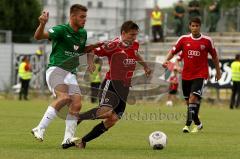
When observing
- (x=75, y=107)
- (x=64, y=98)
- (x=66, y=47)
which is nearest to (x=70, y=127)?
A: (x=75, y=107)

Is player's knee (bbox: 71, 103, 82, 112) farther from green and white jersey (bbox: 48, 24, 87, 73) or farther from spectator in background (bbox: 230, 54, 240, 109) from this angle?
spectator in background (bbox: 230, 54, 240, 109)

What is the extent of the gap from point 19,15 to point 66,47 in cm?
4382

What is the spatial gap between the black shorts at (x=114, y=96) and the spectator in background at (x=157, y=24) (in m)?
29.9

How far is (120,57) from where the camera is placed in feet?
46.4

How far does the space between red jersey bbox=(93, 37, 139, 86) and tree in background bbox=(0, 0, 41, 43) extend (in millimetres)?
42212


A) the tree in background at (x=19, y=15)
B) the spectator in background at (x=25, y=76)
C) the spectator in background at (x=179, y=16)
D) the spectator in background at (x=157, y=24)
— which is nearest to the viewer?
the spectator in background at (x=25, y=76)

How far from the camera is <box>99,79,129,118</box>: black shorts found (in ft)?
44.4

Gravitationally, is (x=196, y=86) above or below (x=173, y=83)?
above

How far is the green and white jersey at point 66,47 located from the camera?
13.2 meters

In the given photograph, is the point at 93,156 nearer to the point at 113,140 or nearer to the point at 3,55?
the point at 113,140

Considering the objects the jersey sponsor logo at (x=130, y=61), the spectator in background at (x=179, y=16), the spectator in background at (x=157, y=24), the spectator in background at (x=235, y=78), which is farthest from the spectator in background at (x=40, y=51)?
the jersey sponsor logo at (x=130, y=61)

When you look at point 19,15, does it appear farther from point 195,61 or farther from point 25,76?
point 195,61

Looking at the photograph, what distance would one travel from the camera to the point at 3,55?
44812 mm

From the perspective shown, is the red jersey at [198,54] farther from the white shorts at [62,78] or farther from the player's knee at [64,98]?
the player's knee at [64,98]
